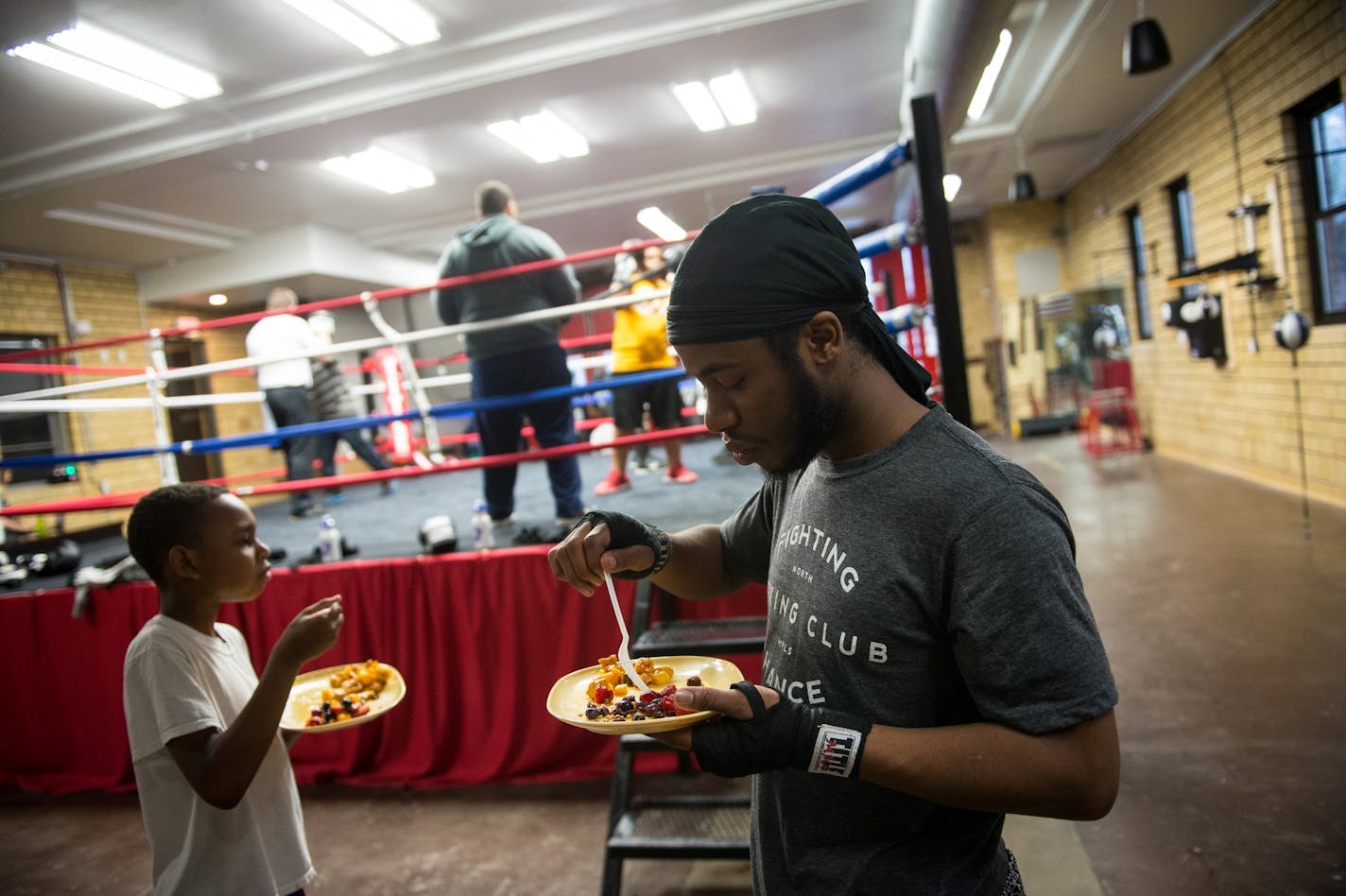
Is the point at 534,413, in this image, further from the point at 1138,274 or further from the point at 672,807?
the point at 1138,274

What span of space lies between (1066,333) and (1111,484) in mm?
4411

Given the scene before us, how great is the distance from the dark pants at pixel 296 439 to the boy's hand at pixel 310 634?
350cm

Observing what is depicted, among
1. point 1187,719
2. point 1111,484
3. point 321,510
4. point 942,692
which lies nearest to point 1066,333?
point 1111,484

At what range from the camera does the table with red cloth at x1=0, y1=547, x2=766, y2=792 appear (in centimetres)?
284

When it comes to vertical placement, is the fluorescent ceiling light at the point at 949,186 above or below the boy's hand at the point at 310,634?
above

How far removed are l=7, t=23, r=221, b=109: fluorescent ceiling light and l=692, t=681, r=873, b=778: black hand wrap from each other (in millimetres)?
5716

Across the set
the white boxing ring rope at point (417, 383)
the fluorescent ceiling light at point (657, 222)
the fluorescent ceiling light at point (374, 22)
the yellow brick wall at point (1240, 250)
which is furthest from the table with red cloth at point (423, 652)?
the fluorescent ceiling light at point (657, 222)

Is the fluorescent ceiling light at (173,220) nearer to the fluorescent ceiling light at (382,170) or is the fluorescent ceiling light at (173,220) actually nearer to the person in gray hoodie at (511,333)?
the fluorescent ceiling light at (382,170)

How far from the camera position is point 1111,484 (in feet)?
24.5

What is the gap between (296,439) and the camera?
463 cm

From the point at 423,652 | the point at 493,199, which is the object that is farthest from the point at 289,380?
the point at 423,652

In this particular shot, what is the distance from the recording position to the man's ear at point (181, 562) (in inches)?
60.7

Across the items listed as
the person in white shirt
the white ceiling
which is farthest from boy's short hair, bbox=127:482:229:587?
the person in white shirt

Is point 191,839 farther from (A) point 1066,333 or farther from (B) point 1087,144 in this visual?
(A) point 1066,333
